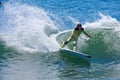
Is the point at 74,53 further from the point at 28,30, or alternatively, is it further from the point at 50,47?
the point at 28,30

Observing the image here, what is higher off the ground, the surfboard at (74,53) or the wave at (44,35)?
the wave at (44,35)

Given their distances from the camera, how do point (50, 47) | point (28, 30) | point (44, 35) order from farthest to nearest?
point (28, 30) → point (44, 35) → point (50, 47)

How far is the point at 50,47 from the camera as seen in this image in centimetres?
2591

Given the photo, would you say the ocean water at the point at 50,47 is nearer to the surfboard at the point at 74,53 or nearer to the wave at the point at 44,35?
the wave at the point at 44,35

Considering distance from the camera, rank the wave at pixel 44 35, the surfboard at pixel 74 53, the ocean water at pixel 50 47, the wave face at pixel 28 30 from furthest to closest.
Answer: the wave face at pixel 28 30, the wave at pixel 44 35, the surfboard at pixel 74 53, the ocean water at pixel 50 47

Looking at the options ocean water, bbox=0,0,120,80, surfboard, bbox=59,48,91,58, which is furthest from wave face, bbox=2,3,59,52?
surfboard, bbox=59,48,91,58

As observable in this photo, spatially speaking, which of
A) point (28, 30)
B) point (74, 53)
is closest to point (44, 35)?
point (28, 30)

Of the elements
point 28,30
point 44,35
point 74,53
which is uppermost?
point 28,30

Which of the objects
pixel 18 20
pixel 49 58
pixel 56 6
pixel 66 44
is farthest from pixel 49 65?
pixel 56 6

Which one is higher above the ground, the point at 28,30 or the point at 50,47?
the point at 28,30

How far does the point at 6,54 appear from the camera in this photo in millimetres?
25219

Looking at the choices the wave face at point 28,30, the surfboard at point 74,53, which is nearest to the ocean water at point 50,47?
the wave face at point 28,30

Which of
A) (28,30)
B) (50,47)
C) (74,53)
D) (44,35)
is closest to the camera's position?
(74,53)

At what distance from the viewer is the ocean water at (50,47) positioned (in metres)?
22.0
